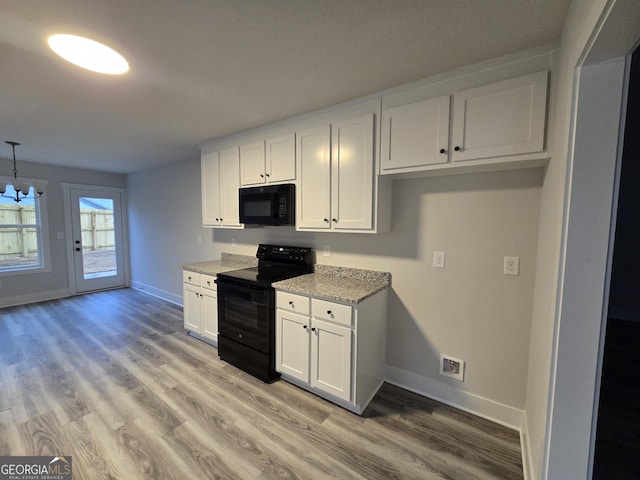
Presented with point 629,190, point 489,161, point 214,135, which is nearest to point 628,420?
point 489,161

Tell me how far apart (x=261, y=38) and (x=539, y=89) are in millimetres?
1572

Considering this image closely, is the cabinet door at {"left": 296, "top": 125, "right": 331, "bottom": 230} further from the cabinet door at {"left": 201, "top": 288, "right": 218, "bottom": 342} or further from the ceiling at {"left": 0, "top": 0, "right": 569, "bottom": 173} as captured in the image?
the cabinet door at {"left": 201, "top": 288, "right": 218, "bottom": 342}

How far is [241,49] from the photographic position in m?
1.53

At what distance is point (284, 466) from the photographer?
1.59 meters

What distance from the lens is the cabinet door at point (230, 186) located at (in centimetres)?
302

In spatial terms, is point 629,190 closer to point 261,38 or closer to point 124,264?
point 261,38

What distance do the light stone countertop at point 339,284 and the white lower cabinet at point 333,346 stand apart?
0.06m

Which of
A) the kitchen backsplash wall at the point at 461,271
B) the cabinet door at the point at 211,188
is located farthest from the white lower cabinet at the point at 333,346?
the cabinet door at the point at 211,188

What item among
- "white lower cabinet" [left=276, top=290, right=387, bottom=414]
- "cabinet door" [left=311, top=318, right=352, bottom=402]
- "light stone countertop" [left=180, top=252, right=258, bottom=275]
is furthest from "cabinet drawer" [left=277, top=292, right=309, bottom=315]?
"light stone countertop" [left=180, top=252, right=258, bottom=275]

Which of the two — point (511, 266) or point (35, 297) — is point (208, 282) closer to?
point (511, 266)

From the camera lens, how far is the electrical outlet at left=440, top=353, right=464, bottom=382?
6.79 feet

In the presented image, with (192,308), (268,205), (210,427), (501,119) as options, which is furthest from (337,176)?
(192,308)

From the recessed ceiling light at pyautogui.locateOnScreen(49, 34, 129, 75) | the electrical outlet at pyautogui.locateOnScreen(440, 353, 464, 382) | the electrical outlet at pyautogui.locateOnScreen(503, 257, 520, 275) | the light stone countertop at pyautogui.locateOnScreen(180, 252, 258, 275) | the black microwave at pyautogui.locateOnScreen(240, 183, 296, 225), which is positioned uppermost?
the recessed ceiling light at pyautogui.locateOnScreen(49, 34, 129, 75)

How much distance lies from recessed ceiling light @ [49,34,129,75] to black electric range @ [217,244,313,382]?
5.85ft
